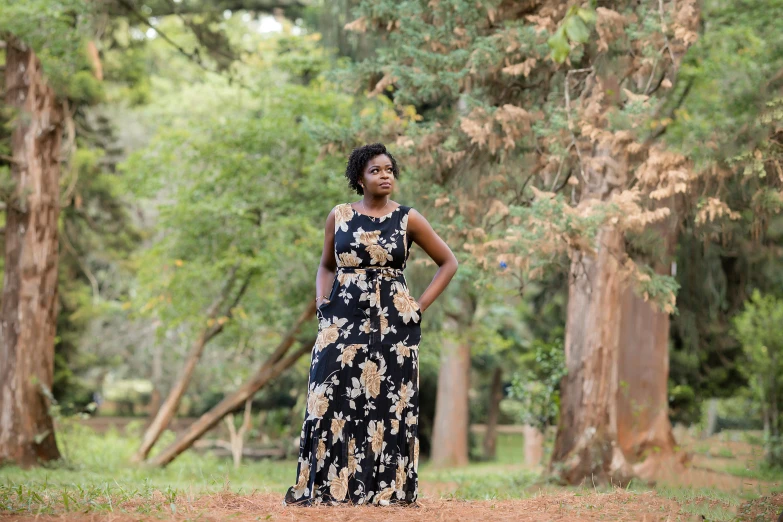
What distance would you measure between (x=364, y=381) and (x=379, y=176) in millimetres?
1231

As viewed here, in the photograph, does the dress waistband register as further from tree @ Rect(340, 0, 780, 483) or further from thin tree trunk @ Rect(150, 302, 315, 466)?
thin tree trunk @ Rect(150, 302, 315, 466)

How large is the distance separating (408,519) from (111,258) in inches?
618

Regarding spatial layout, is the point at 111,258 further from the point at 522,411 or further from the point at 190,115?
the point at 522,411

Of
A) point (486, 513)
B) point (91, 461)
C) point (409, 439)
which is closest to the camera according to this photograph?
point (486, 513)

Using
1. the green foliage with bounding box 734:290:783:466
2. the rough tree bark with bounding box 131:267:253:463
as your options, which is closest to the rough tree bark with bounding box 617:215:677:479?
the green foliage with bounding box 734:290:783:466

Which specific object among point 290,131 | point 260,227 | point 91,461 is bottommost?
point 91,461

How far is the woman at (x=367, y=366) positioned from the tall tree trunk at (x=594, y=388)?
4.88 meters

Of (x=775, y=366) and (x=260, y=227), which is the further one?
(x=775, y=366)

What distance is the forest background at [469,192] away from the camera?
918 centimetres

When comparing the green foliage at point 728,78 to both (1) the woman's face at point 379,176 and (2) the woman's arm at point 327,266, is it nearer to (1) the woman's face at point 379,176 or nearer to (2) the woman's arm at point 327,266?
(1) the woman's face at point 379,176

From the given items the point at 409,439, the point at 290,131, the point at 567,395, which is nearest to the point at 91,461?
the point at 290,131

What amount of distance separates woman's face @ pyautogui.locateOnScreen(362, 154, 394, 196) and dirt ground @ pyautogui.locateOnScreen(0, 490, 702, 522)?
1859 millimetres

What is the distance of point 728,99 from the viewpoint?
12.7 metres

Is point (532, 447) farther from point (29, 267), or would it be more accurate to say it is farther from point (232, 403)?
point (29, 267)
